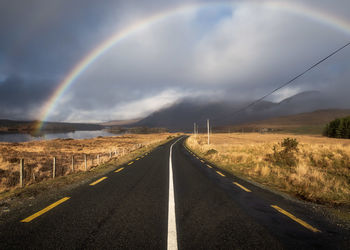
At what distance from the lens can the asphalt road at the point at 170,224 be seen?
Result: 120 inches

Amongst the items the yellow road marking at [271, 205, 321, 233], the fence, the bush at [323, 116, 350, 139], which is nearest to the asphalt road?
the yellow road marking at [271, 205, 321, 233]

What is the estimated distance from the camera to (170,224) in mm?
3699

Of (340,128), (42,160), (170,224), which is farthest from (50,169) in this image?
(340,128)

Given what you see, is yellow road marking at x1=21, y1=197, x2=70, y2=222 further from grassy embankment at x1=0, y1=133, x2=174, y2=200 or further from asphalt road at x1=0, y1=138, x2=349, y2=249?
grassy embankment at x1=0, y1=133, x2=174, y2=200

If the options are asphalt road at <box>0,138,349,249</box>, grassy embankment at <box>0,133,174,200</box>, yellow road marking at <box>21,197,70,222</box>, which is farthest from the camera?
grassy embankment at <box>0,133,174,200</box>

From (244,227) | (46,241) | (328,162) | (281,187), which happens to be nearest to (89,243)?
(46,241)

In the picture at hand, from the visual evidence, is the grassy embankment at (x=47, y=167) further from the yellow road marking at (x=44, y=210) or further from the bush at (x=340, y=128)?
the bush at (x=340, y=128)

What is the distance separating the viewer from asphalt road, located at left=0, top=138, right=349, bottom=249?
3039mm

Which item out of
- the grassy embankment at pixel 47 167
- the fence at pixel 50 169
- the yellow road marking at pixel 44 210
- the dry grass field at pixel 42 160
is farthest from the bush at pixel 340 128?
the yellow road marking at pixel 44 210

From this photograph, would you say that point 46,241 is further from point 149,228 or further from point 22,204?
point 22,204

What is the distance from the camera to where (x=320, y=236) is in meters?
3.31

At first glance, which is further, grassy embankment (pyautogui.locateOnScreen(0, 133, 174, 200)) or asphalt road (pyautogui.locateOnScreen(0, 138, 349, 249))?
grassy embankment (pyautogui.locateOnScreen(0, 133, 174, 200))

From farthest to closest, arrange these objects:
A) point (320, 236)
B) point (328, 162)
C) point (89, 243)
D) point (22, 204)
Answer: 1. point (328, 162)
2. point (22, 204)
3. point (320, 236)
4. point (89, 243)

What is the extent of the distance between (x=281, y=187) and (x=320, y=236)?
437 cm
